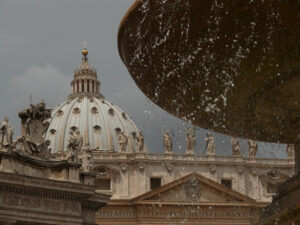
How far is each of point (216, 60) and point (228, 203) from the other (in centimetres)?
4258

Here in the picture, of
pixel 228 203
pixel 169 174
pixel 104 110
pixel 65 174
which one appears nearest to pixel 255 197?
pixel 228 203

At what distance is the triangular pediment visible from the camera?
48.3 m

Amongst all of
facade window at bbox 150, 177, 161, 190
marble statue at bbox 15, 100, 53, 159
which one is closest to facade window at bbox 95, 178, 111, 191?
facade window at bbox 150, 177, 161, 190

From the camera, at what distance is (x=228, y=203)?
159ft

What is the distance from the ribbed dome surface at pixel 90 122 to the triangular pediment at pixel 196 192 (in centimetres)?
3178

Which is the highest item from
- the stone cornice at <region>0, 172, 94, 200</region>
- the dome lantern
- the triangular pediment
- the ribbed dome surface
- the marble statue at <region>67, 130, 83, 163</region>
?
the dome lantern

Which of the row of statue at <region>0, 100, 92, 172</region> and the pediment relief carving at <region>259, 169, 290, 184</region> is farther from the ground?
the pediment relief carving at <region>259, 169, 290, 184</region>

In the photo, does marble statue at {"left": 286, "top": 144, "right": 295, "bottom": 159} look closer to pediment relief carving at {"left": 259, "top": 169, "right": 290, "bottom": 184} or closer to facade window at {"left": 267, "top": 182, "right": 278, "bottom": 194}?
pediment relief carving at {"left": 259, "top": 169, "right": 290, "bottom": 184}

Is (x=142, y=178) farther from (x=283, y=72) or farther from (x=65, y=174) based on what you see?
(x=283, y=72)

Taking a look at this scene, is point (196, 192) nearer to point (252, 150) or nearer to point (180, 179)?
point (180, 179)

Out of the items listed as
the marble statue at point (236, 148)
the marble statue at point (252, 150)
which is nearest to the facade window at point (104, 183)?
the marble statue at point (236, 148)

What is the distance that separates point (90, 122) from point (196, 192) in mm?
39551

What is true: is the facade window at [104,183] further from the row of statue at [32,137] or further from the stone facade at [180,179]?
the row of statue at [32,137]

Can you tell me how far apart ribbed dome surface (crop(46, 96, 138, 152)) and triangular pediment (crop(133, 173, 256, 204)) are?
31.8 metres
